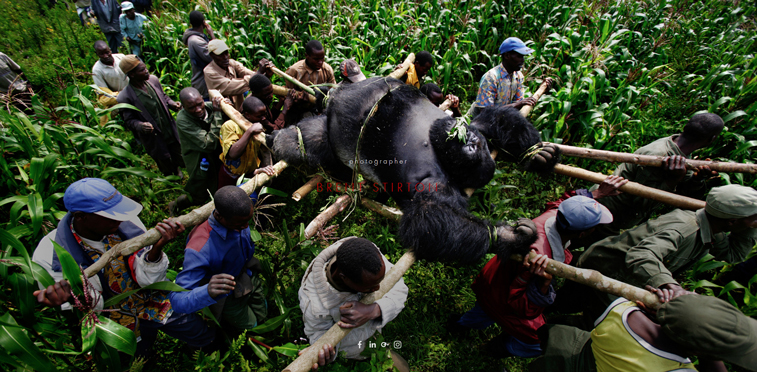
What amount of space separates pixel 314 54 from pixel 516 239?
3667 mm

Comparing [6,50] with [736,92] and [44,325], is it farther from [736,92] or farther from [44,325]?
[736,92]

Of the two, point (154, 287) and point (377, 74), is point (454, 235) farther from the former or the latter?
point (377, 74)

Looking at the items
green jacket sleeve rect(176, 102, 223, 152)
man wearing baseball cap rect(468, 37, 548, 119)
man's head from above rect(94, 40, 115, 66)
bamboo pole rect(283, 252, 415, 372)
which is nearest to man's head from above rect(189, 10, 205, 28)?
man's head from above rect(94, 40, 115, 66)

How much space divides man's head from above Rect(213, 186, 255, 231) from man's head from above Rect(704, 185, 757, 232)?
360cm

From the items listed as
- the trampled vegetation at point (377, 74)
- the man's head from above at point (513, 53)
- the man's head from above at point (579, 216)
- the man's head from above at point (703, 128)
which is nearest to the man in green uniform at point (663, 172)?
the man's head from above at point (703, 128)

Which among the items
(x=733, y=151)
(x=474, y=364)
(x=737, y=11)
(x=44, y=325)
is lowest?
(x=474, y=364)

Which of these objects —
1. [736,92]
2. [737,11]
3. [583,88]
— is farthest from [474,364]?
[737,11]

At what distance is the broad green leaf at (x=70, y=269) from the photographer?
6.76ft

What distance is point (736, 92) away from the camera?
5145 millimetres

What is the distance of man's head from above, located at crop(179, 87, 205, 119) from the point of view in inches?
149

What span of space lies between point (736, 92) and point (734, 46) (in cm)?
217

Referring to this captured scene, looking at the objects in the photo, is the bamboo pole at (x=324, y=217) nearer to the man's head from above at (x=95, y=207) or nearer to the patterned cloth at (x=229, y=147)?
the man's head from above at (x=95, y=207)

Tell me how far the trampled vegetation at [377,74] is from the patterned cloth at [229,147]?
813 millimetres

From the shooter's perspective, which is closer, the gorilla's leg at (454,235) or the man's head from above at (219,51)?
the gorilla's leg at (454,235)
